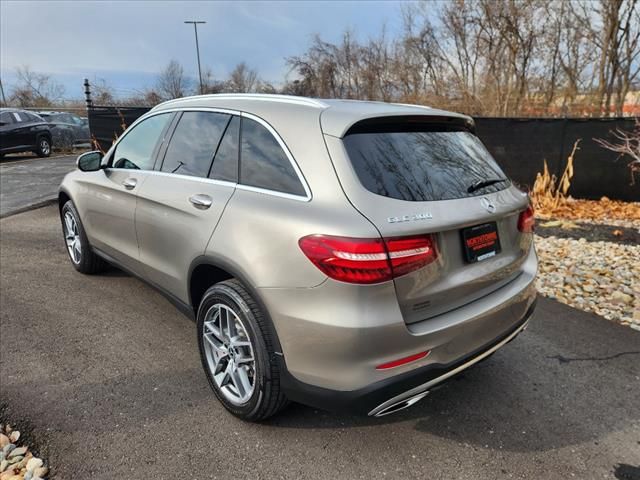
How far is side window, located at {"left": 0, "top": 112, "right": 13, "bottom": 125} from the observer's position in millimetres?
13866

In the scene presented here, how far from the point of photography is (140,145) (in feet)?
11.5

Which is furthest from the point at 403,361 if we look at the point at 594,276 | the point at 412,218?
the point at 594,276

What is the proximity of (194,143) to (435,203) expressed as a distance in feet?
5.51

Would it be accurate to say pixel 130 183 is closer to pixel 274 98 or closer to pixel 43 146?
pixel 274 98

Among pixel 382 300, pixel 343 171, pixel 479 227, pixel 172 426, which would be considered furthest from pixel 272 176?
pixel 172 426

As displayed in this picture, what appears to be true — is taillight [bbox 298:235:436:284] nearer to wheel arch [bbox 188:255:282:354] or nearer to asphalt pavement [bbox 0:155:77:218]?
wheel arch [bbox 188:255:282:354]

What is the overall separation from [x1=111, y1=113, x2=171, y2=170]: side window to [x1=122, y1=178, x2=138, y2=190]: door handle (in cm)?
11

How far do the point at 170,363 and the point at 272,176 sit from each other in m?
1.62

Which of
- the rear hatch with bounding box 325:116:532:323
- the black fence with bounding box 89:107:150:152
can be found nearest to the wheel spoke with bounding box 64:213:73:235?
the rear hatch with bounding box 325:116:532:323

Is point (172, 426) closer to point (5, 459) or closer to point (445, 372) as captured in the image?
point (5, 459)

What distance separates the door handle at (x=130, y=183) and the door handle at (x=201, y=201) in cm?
91

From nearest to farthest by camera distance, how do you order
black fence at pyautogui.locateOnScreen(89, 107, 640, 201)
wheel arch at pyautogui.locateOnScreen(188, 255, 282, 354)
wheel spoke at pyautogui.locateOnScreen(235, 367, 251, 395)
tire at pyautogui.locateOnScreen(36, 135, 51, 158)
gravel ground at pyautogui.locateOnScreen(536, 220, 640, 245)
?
1. wheel arch at pyautogui.locateOnScreen(188, 255, 282, 354)
2. wheel spoke at pyautogui.locateOnScreen(235, 367, 251, 395)
3. gravel ground at pyautogui.locateOnScreen(536, 220, 640, 245)
4. black fence at pyautogui.locateOnScreen(89, 107, 640, 201)
5. tire at pyautogui.locateOnScreen(36, 135, 51, 158)

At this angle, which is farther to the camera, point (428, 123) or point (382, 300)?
point (428, 123)

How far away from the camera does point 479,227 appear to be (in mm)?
2162
